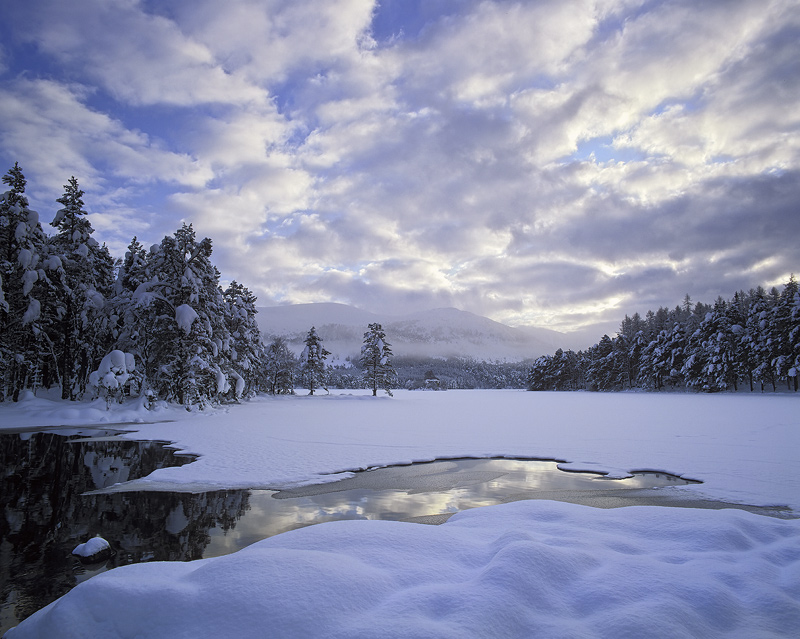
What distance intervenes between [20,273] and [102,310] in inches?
197

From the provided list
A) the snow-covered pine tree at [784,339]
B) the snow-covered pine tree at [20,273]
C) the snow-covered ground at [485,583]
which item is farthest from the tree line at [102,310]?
the snow-covered pine tree at [784,339]

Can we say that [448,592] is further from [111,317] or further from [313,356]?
[313,356]

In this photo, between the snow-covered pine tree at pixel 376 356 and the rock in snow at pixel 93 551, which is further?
the snow-covered pine tree at pixel 376 356

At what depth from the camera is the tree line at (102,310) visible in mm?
→ 27219

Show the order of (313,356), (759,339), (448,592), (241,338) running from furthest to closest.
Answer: (313,356)
(759,339)
(241,338)
(448,592)

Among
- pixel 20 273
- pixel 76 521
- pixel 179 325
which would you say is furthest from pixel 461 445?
pixel 20 273

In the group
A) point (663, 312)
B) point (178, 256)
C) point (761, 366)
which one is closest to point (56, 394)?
point (178, 256)

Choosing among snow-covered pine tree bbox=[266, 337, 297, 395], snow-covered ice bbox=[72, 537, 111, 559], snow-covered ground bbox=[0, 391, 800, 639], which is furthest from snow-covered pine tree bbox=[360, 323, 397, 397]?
snow-covered ice bbox=[72, 537, 111, 559]

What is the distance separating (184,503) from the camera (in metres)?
9.29

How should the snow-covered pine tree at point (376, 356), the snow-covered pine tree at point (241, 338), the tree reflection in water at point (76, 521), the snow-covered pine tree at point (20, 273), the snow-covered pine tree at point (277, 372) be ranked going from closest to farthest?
the tree reflection in water at point (76, 521) < the snow-covered pine tree at point (20, 273) < the snow-covered pine tree at point (241, 338) < the snow-covered pine tree at point (376, 356) < the snow-covered pine tree at point (277, 372)

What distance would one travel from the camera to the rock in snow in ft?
20.4

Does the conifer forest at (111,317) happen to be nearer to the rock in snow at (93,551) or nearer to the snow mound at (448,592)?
the rock in snow at (93,551)

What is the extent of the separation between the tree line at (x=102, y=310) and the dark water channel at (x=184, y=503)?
15723mm

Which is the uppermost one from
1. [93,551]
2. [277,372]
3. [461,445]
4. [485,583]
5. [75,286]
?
[75,286]
